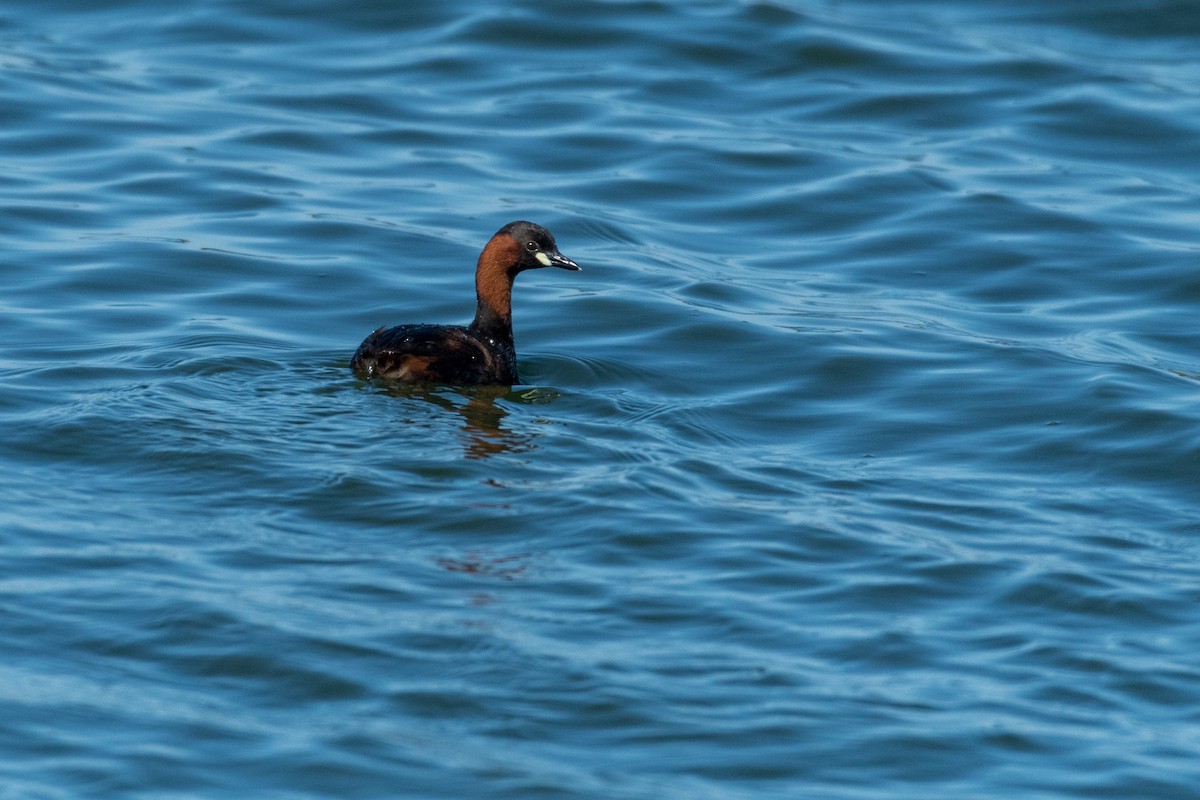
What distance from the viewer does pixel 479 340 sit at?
9.82 meters

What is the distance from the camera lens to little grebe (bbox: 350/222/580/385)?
9.48m

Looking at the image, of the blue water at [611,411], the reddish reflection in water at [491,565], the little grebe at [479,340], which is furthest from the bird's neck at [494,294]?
the reddish reflection in water at [491,565]

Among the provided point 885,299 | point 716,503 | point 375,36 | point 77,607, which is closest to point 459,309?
point 885,299

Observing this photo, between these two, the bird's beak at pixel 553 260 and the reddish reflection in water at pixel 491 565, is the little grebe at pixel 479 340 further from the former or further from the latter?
the reddish reflection in water at pixel 491 565

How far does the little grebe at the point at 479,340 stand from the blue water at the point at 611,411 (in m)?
0.15

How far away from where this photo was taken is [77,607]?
681cm

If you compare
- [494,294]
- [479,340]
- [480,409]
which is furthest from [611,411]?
[494,294]

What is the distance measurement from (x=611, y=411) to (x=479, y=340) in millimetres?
865

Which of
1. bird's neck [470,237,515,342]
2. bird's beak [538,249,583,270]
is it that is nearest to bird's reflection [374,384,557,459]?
bird's neck [470,237,515,342]

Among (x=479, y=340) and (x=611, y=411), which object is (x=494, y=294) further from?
(x=611, y=411)

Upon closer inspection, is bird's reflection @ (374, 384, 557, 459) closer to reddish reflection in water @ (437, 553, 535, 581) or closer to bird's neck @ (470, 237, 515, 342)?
bird's neck @ (470, 237, 515, 342)

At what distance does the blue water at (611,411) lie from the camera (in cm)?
618

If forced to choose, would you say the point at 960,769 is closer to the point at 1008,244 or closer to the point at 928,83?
the point at 1008,244

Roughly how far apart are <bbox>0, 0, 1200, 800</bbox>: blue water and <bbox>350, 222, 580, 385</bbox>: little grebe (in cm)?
15
